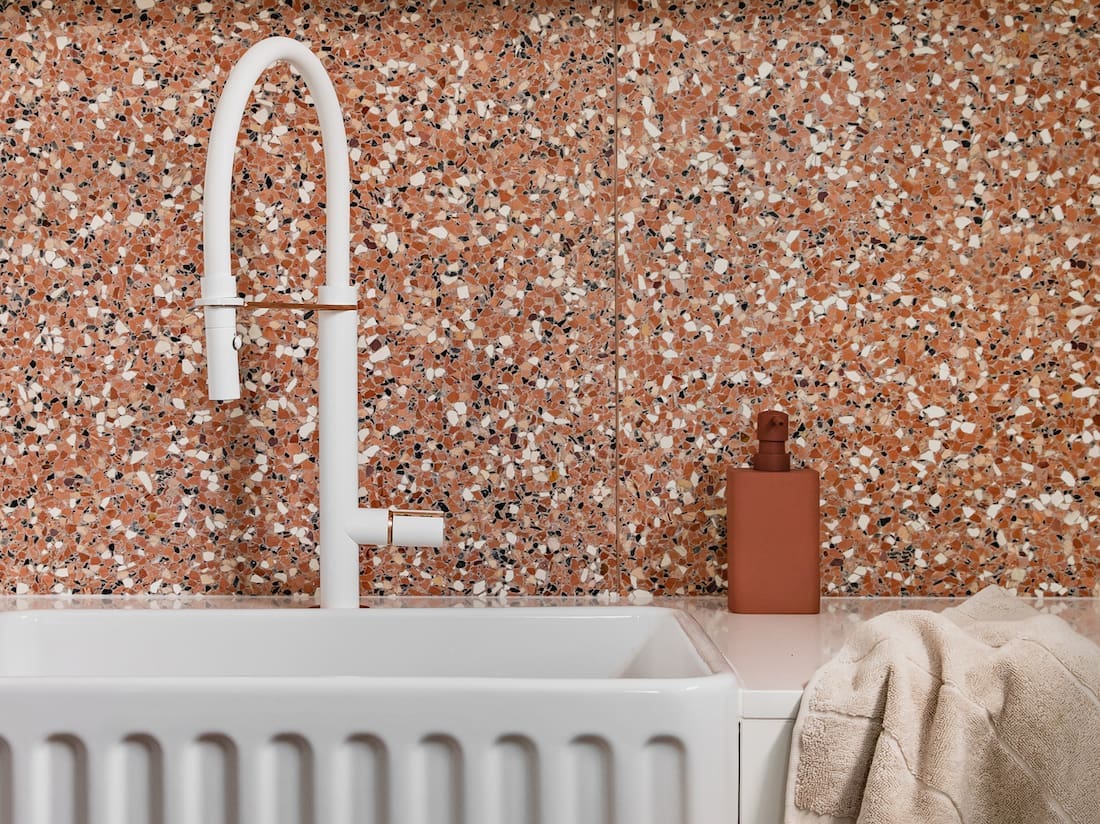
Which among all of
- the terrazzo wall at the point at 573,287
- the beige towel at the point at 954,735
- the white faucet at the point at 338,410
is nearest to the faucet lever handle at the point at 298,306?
the white faucet at the point at 338,410

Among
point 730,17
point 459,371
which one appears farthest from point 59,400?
point 730,17

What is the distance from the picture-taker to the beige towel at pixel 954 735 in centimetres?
61

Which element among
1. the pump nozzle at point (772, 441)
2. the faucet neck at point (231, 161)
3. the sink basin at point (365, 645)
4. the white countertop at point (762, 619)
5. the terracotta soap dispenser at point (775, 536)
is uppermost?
the faucet neck at point (231, 161)

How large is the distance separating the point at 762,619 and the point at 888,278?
1.22 feet

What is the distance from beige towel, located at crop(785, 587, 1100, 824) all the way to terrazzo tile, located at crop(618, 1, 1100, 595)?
35 centimetres

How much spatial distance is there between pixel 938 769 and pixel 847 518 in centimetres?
42

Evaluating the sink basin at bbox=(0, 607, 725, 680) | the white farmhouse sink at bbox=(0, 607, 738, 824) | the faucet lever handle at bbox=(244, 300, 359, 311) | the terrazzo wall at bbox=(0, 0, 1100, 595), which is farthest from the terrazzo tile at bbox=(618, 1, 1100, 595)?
the white farmhouse sink at bbox=(0, 607, 738, 824)

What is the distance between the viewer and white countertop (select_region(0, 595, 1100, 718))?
2.27ft

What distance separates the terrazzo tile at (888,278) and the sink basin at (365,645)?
167 mm

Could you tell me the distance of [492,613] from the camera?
93 cm

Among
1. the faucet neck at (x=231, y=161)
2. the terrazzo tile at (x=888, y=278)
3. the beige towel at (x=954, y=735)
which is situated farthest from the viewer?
the terrazzo tile at (x=888, y=278)

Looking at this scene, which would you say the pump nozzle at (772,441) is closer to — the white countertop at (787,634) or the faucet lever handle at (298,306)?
the white countertop at (787,634)

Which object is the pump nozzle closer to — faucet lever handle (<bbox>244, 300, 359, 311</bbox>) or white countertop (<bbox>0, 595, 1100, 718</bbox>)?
white countertop (<bbox>0, 595, 1100, 718</bbox>)

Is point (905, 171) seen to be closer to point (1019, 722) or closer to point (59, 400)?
point (1019, 722)
